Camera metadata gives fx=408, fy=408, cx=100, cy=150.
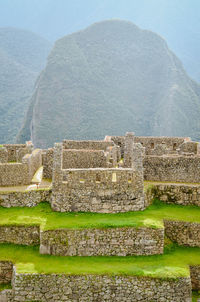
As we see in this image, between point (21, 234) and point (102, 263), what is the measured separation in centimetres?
363

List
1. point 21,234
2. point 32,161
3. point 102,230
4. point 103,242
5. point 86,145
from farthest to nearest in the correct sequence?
point 86,145 → point 32,161 → point 21,234 → point 103,242 → point 102,230

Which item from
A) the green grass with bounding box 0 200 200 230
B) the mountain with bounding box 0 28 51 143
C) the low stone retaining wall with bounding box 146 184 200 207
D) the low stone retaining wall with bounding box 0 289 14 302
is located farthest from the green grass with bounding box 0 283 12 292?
the mountain with bounding box 0 28 51 143

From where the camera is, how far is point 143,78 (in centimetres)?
9538

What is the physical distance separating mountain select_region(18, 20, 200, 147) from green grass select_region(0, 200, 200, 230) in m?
55.8

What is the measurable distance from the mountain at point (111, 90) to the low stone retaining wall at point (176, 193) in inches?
2149

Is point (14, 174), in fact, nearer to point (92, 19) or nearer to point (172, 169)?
point (172, 169)

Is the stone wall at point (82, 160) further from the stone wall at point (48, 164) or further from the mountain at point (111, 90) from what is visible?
the mountain at point (111, 90)

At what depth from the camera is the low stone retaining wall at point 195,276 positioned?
16328 mm

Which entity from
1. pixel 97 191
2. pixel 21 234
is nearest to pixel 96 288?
pixel 21 234

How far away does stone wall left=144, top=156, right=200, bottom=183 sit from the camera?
882 inches

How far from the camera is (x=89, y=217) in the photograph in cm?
1736

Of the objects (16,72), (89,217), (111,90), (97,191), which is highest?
(16,72)

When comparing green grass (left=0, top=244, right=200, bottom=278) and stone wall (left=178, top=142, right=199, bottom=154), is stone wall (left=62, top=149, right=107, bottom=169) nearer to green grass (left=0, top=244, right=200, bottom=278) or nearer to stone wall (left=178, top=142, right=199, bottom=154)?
green grass (left=0, top=244, right=200, bottom=278)

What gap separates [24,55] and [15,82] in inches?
773
